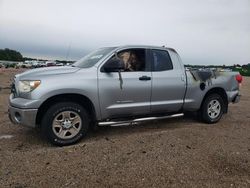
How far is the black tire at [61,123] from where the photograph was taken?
5.01 m

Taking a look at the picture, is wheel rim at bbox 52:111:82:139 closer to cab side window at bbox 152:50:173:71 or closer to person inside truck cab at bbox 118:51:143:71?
person inside truck cab at bbox 118:51:143:71

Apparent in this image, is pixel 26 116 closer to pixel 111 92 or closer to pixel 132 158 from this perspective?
pixel 111 92

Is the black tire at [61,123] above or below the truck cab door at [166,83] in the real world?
below

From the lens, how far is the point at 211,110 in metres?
7.12

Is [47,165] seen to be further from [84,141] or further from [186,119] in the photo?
[186,119]

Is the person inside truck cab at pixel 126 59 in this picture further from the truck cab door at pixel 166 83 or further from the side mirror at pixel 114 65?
the truck cab door at pixel 166 83

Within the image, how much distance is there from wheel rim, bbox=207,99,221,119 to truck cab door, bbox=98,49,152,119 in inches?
70.7

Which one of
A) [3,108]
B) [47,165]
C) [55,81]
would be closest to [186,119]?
[55,81]

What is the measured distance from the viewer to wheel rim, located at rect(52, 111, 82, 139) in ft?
16.8

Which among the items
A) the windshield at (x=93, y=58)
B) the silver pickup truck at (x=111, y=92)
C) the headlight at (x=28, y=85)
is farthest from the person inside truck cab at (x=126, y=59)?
the headlight at (x=28, y=85)

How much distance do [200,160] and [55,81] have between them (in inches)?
104

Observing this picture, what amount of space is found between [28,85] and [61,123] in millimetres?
831

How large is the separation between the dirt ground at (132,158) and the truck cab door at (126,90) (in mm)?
499

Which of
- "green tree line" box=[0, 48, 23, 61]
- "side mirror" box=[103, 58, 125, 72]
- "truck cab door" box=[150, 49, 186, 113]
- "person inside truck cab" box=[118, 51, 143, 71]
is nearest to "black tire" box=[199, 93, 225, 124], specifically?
"truck cab door" box=[150, 49, 186, 113]
